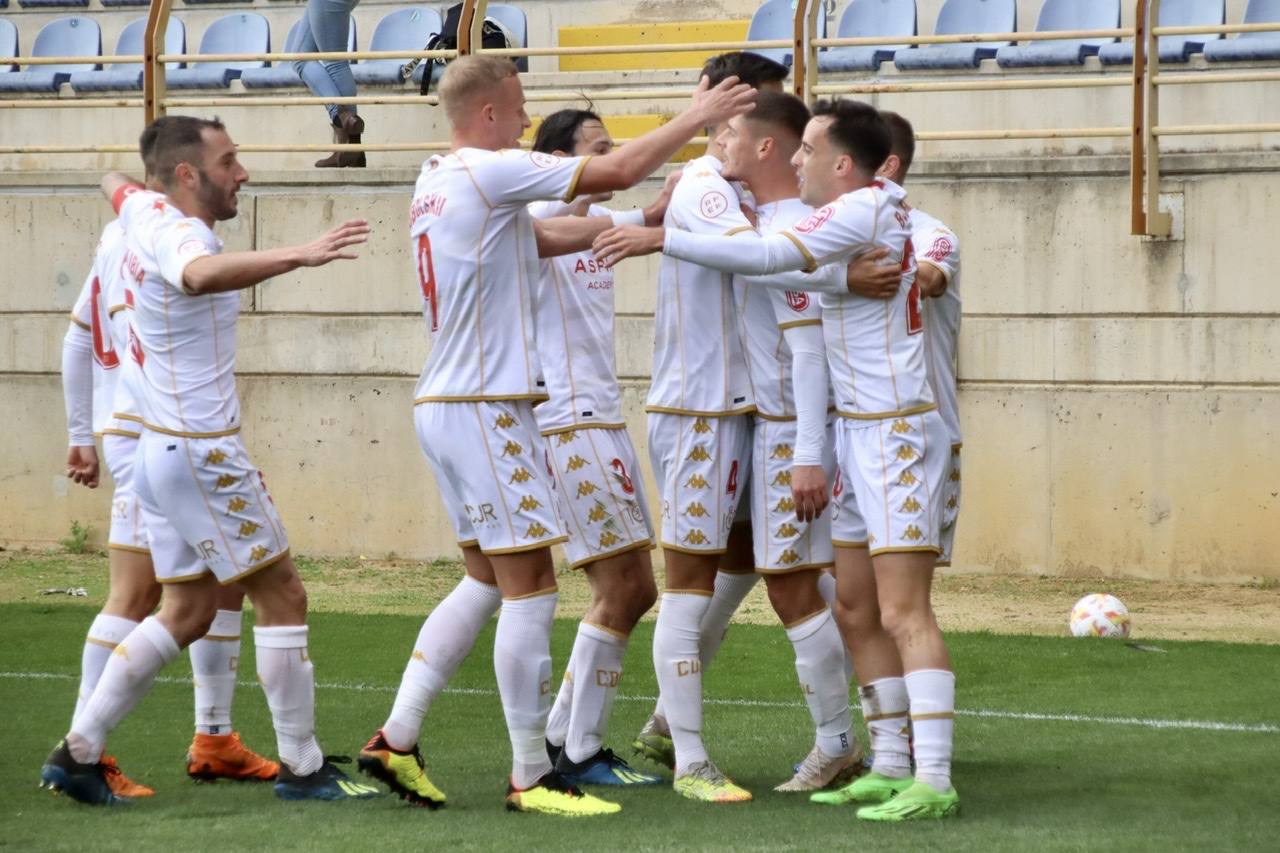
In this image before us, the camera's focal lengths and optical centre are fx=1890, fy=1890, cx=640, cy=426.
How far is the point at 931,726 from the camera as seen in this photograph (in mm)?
5465

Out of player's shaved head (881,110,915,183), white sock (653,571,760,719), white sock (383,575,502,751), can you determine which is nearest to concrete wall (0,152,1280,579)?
player's shaved head (881,110,915,183)

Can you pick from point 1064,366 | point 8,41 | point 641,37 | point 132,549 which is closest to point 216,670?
point 132,549

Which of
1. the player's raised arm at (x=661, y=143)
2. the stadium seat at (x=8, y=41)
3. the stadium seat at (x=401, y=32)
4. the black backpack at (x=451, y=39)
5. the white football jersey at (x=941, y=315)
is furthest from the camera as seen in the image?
the stadium seat at (x=8, y=41)

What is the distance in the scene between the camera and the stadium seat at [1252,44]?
1337 cm

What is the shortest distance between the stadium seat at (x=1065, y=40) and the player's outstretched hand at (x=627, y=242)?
29.2 feet

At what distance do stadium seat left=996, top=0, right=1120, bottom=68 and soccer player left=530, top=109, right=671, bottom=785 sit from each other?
803 cm

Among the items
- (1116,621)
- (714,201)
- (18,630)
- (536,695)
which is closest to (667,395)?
(714,201)

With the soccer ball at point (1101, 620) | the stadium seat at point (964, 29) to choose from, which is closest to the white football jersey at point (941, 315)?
the soccer ball at point (1101, 620)

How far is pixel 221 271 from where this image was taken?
5.55 m

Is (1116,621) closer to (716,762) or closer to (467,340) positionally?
(716,762)

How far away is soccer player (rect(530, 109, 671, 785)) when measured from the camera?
6.32 m

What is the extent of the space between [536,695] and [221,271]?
1561 mm

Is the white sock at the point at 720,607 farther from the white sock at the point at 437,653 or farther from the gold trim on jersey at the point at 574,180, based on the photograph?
the gold trim on jersey at the point at 574,180

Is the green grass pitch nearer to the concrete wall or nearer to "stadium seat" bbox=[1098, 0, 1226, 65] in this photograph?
the concrete wall
